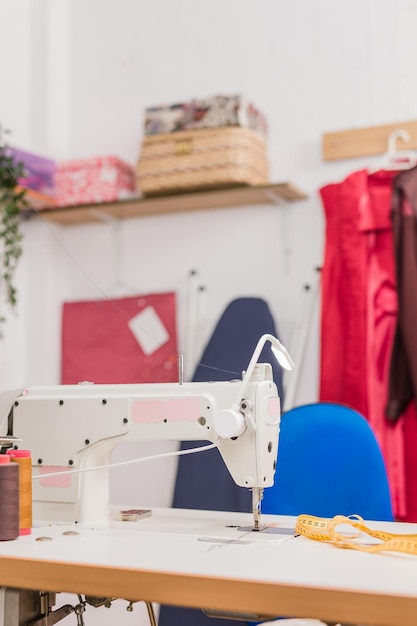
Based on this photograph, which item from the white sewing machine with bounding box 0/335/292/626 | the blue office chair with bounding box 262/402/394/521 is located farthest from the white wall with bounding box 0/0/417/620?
the white sewing machine with bounding box 0/335/292/626

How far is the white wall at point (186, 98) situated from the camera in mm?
2605

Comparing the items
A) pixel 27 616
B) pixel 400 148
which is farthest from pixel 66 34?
pixel 27 616

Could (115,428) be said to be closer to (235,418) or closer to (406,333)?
(235,418)

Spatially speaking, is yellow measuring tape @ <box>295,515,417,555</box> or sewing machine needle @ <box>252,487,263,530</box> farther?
sewing machine needle @ <box>252,487,263,530</box>

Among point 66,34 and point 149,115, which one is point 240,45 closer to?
point 149,115

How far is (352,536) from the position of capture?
131 cm

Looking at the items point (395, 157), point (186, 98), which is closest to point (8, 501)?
point (395, 157)

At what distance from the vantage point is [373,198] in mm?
2385

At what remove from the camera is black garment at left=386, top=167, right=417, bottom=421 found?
88.4 inches

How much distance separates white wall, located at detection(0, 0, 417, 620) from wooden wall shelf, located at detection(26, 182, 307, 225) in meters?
0.05

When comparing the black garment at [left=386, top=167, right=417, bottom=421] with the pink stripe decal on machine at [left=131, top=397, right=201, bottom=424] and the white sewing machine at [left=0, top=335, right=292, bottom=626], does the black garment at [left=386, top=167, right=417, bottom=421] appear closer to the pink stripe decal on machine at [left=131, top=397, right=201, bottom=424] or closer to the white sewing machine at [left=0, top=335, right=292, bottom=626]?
the white sewing machine at [left=0, top=335, right=292, bottom=626]

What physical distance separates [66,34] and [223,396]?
7.35 feet

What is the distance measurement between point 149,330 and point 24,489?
58.8 inches

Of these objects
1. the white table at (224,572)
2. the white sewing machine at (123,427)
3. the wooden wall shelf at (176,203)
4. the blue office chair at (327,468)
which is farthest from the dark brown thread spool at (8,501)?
the wooden wall shelf at (176,203)
